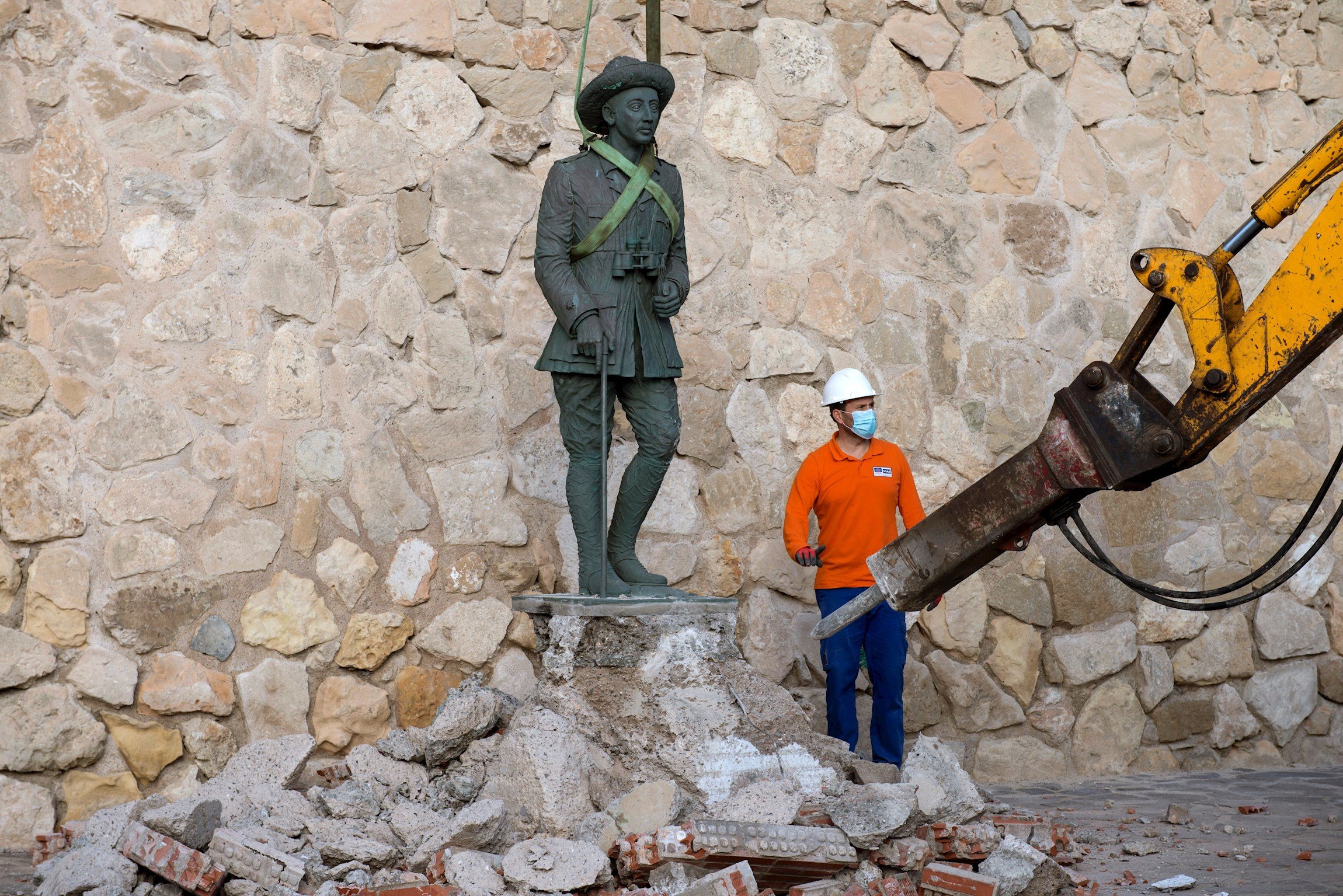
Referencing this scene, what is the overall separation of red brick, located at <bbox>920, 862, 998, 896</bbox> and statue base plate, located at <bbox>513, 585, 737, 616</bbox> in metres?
1.00

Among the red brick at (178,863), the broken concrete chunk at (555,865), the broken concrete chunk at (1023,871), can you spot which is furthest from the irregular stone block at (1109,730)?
the red brick at (178,863)

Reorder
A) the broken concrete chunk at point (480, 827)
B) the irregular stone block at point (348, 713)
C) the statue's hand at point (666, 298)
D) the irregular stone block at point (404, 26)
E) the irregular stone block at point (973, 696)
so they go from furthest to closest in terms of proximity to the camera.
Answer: the irregular stone block at point (973, 696), the irregular stone block at point (404, 26), the irregular stone block at point (348, 713), the statue's hand at point (666, 298), the broken concrete chunk at point (480, 827)

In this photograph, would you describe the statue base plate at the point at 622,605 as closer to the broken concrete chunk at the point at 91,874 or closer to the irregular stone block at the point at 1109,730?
the broken concrete chunk at the point at 91,874

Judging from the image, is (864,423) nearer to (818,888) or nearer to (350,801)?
(818,888)

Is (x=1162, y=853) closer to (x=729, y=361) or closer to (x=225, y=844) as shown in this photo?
(x=729, y=361)

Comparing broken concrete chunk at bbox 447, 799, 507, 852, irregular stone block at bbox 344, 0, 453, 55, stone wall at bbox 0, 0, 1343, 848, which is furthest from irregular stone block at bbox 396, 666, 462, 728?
irregular stone block at bbox 344, 0, 453, 55

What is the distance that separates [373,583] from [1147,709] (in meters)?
3.49

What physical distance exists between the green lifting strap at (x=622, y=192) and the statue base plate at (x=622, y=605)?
3.55 feet

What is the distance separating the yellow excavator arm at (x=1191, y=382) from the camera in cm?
257

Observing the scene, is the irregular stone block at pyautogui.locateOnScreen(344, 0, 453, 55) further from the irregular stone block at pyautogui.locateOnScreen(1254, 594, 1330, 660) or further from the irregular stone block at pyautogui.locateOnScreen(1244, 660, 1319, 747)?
the irregular stone block at pyautogui.locateOnScreen(1244, 660, 1319, 747)

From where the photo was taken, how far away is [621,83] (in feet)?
13.6

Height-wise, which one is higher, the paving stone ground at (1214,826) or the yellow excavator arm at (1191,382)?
the yellow excavator arm at (1191,382)

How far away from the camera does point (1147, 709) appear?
19.8 feet

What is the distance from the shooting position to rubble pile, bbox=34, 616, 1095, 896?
343 centimetres
